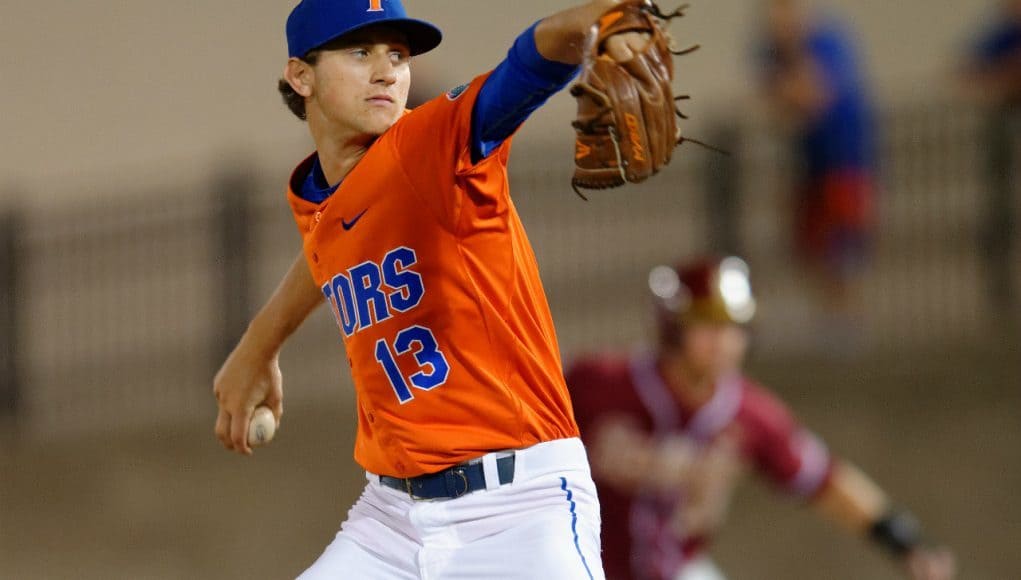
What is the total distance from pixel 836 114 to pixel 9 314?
606 cm

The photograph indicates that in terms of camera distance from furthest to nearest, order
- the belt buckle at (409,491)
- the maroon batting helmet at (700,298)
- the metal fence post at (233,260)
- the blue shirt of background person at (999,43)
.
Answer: the metal fence post at (233,260) → the blue shirt of background person at (999,43) → the maroon batting helmet at (700,298) → the belt buckle at (409,491)

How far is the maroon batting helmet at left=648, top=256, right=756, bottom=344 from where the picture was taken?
21.5ft

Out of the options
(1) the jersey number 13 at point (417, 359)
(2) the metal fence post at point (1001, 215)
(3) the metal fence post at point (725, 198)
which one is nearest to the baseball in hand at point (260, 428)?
(1) the jersey number 13 at point (417, 359)

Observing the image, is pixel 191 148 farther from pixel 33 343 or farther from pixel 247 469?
pixel 247 469

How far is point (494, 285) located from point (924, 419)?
228 inches

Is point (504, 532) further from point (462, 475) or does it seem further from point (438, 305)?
point (438, 305)

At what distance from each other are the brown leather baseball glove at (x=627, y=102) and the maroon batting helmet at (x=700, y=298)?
3.05m

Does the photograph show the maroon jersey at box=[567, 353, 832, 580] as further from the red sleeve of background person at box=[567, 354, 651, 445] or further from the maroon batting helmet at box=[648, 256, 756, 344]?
the maroon batting helmet at box=[648, 256, 756, 344]

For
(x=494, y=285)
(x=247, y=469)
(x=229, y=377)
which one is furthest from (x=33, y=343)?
(x=494, y=285)

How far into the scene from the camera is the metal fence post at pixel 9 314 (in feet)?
39.2

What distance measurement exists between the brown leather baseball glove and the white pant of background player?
0.81 meters

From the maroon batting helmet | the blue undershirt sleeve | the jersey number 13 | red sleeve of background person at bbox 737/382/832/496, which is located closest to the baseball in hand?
the jersey number 13

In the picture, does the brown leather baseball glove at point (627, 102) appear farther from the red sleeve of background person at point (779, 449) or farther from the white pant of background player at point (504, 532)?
the red sleeve of background person at point (779, 449)

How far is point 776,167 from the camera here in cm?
1098
